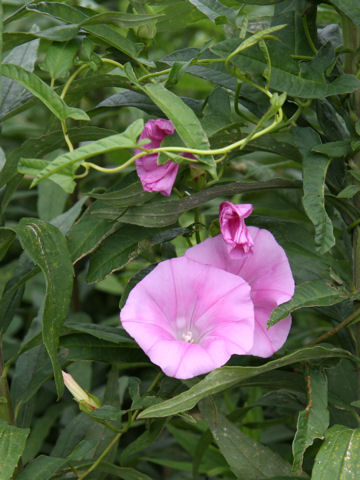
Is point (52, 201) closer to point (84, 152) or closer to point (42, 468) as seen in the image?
point (42, 468)

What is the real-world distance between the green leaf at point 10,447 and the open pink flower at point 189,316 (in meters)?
0.21

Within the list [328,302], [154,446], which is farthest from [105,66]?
[154,446]

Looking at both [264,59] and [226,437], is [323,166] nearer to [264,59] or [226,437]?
[264,59]

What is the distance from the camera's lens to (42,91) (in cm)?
75

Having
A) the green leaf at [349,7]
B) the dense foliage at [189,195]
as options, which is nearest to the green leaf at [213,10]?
the dense foliage at [189,195]

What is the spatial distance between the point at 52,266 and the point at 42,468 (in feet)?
0.90

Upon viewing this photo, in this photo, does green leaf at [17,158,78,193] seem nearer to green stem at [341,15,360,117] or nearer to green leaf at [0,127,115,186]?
green leaf at [0,127,115,186]

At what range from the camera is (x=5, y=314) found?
3.24 ft

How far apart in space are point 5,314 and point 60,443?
10.2 inches

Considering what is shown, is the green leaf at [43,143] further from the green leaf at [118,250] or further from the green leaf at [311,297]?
the green leaf at [311,297]

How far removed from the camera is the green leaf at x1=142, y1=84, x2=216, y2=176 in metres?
0.72

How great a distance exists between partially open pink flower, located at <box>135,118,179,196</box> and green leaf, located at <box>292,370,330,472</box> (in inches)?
12.0

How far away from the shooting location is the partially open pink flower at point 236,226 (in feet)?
2.52

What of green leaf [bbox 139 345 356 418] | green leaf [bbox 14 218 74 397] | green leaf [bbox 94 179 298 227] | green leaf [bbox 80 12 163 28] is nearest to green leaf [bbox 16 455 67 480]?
green leaf [bbox 14 218 74 397]
